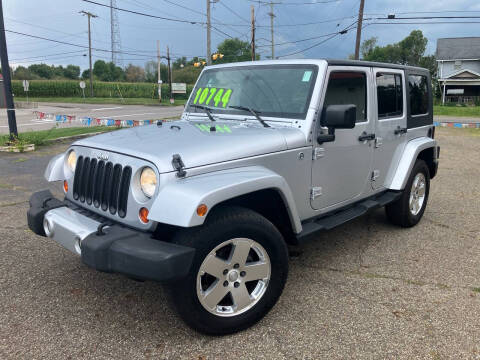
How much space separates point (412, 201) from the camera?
490 cm

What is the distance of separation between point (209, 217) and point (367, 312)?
1.46m

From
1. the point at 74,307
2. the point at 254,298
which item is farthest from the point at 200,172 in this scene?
the point at 74,307

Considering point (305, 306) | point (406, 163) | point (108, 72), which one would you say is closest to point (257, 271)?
point (305, 306)

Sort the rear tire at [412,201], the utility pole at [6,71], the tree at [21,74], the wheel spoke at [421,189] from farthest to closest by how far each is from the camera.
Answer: the tree at [21,74]
the utility pole at [6,71]
the wheel spoke at [421,189]
the rear tire at [412,201]

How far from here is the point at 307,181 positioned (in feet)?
10.8

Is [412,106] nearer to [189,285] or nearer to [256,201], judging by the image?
[256,201]

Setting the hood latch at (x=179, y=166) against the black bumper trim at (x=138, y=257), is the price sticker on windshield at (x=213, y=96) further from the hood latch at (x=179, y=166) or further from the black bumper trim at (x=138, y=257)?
the black bumper trim at (x=138, y=257)

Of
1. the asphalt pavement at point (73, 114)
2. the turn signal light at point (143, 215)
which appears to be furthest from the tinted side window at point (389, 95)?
the asphalt pavement at point (73, 114)

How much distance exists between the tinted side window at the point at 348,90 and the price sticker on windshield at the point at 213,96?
93 cm

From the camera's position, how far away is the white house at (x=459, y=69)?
149ft

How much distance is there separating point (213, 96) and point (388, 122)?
183 centimetres

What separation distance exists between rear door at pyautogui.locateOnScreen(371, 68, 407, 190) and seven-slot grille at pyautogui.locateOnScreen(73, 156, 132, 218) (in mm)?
2566

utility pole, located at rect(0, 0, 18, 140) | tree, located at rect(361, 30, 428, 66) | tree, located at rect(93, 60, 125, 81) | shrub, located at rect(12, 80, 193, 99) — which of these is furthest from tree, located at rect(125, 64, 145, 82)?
utility pole, located at rect(0, 0, 18, 140)

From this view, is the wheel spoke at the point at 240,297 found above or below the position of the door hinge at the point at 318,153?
below
